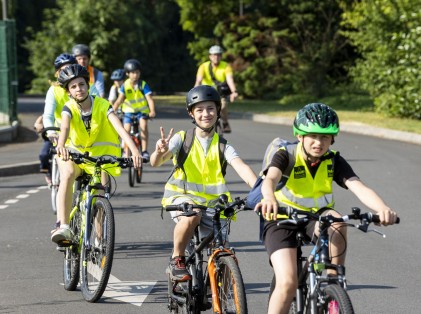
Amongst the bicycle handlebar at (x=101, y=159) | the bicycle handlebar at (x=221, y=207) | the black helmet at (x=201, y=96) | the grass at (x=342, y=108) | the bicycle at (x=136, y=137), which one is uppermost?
the black helmet at (x=201, y=96)

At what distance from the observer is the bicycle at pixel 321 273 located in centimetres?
554

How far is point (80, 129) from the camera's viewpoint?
9125 millimetres

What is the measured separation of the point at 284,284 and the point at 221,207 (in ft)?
2.22

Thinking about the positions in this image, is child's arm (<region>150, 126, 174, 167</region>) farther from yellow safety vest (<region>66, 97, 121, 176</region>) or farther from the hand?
yellow safety vest (<region>66, 97, 121, 176</region>)

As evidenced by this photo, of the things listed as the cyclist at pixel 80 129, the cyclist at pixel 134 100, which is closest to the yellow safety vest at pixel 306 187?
the cyclist at pixel 80 129

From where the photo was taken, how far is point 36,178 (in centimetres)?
1712

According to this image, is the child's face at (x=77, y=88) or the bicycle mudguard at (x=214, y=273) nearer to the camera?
the bicycle mudguard at (x=214, y=273)

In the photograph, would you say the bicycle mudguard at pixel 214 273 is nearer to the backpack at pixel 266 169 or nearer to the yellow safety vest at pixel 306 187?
the backpack at pixel 266 169

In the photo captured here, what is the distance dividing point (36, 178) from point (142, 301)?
9.27 metres

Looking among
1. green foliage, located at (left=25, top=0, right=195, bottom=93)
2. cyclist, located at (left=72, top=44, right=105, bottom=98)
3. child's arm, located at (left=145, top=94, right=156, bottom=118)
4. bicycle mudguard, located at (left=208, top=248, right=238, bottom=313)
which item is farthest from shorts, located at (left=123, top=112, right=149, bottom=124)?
green foliage, located at (left=25, top=0, right=195, bottom=93)

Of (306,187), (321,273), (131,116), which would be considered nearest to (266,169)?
(306,187)

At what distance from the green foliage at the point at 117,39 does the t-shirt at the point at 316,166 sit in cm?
3828

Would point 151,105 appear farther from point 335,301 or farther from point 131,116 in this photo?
point 335,301

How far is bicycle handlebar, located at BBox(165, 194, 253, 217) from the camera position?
6324mm
